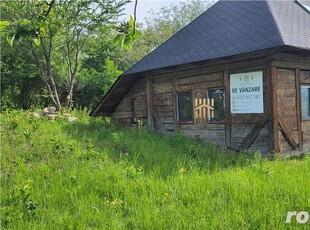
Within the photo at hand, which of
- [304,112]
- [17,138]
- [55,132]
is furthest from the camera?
[55,132]

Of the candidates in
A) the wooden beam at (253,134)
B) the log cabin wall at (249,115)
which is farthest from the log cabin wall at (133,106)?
the wooden beam at (253,134)

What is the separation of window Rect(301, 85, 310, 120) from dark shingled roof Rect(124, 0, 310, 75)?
5.03 ft

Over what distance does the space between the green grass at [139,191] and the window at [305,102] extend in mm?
2915

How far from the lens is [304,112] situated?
29.9 ft

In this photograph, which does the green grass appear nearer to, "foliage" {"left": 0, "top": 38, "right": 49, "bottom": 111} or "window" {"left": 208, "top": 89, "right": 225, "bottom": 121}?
"window" {"left": 208, "top": 89, "right": 225, "bottom": 121}

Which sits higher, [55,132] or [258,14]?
[258,14]

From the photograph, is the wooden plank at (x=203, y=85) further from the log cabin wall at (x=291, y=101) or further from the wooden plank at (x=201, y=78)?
the log cabin wall at (x=291, y=101)

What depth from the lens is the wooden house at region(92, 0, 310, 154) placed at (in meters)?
8.06

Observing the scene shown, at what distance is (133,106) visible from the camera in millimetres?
12852

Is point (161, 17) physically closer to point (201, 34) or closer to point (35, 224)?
point (201, 34)

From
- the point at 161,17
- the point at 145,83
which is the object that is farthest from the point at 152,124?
the point at 161,17

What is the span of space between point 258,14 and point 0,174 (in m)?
7.94

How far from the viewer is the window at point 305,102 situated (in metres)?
9.05

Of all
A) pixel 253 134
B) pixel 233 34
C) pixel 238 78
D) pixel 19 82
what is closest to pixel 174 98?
pixel 238 78
